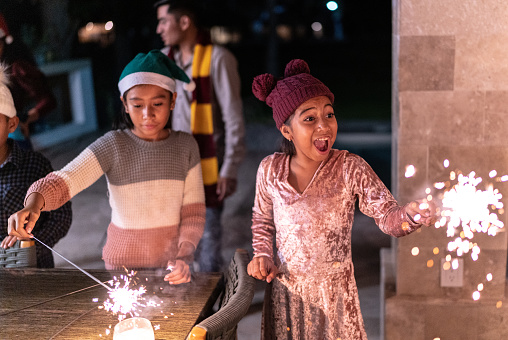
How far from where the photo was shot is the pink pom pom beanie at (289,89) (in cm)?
207

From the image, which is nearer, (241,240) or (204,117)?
(204,117)

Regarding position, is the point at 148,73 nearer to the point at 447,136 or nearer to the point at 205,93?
the point at 205,93

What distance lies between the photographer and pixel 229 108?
331 cm

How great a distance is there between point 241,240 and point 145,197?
3118 mm

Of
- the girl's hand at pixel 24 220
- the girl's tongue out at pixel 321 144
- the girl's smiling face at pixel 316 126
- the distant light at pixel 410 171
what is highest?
the girl's smiling face at pixel 316 126

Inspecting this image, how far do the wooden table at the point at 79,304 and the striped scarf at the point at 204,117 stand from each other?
1051mm

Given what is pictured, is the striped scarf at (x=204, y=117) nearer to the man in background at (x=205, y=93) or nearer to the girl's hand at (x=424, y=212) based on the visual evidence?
the man in background at (x=205, y=93)

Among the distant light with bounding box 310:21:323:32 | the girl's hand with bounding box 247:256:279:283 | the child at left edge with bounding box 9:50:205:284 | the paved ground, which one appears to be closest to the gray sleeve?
the child at left edge with bounding box 9:50:205:284

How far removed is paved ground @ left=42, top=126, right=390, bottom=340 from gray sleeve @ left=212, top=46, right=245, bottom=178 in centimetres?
88

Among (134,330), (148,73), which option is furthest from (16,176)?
(134,330)

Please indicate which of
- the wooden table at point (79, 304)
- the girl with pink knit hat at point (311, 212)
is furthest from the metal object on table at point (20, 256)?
the girl with pink knit hat at point (311, 212)

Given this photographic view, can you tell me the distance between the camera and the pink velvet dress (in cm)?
213

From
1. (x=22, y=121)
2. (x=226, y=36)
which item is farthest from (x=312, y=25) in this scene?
(x=22, y=121)

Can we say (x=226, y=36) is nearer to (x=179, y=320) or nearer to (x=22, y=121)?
(x=22, y=121)
